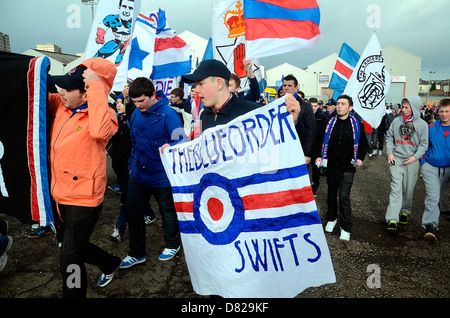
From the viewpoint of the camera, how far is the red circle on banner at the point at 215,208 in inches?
85.4

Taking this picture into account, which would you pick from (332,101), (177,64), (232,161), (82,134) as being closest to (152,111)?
(82,134)

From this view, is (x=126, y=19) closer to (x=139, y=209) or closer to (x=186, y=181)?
(x=139, y=209)

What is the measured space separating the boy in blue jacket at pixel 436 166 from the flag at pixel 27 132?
4778 millimetres

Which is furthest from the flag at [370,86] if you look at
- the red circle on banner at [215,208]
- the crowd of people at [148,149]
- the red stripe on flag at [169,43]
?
the red circle on banner at [215,208]

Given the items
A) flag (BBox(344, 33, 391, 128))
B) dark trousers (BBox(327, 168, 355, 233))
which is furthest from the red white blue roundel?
flag (BBox(344, 33, 391, 128))

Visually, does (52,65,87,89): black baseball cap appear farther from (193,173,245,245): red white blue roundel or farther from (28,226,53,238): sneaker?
(28,226,53,238): sneaker

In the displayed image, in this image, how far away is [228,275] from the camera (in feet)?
6.79

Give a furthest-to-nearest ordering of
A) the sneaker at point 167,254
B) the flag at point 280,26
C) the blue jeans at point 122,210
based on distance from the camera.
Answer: the blue jeans at point 122,210, the sneaker at point 167,254, the flag at point 280,26

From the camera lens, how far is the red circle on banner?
7.11 ft

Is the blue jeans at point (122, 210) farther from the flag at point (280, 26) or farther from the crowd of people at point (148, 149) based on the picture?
the flag at point (280, 26)

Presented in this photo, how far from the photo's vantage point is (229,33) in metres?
4.86

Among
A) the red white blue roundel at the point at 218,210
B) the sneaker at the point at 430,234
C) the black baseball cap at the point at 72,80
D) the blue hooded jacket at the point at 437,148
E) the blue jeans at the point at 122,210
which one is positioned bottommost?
the sneaker at the point at 430,234

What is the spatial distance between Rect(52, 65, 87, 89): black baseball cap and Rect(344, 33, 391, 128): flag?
19.0 feet

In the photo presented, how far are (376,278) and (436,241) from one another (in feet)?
5.38
